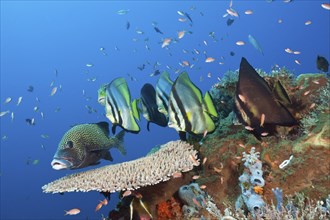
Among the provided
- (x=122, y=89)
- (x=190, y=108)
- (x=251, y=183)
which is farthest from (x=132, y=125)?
(x=251, y=183)

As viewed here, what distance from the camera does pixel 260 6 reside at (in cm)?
10500

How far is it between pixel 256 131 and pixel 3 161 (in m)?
71.0

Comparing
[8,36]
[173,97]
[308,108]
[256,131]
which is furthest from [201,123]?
[8,36]

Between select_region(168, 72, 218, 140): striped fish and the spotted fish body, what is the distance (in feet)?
4.27

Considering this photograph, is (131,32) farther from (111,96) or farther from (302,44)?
(111,96)

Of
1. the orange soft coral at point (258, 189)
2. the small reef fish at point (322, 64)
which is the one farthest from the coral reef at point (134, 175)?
the small reef fish at point (322, 64)

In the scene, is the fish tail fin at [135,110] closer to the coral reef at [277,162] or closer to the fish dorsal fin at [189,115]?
the fish dorsal fin at [189,115]

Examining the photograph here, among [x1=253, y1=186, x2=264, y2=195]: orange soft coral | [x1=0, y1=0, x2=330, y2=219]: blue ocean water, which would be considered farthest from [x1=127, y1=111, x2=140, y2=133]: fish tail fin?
[x1=0, y1=0, x2=330, y2=219]: blue ocean water

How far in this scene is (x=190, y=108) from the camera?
11.5ft

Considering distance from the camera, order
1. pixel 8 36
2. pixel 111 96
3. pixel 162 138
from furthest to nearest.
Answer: pixel 8 36
pixel 162 138
pixel 111 96

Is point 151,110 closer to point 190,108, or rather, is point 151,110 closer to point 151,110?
point 151,110

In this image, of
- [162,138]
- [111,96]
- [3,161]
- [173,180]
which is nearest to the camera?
[111,96]

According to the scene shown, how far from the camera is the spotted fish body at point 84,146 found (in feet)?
12.7

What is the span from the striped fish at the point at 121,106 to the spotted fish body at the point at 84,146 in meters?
0.60
